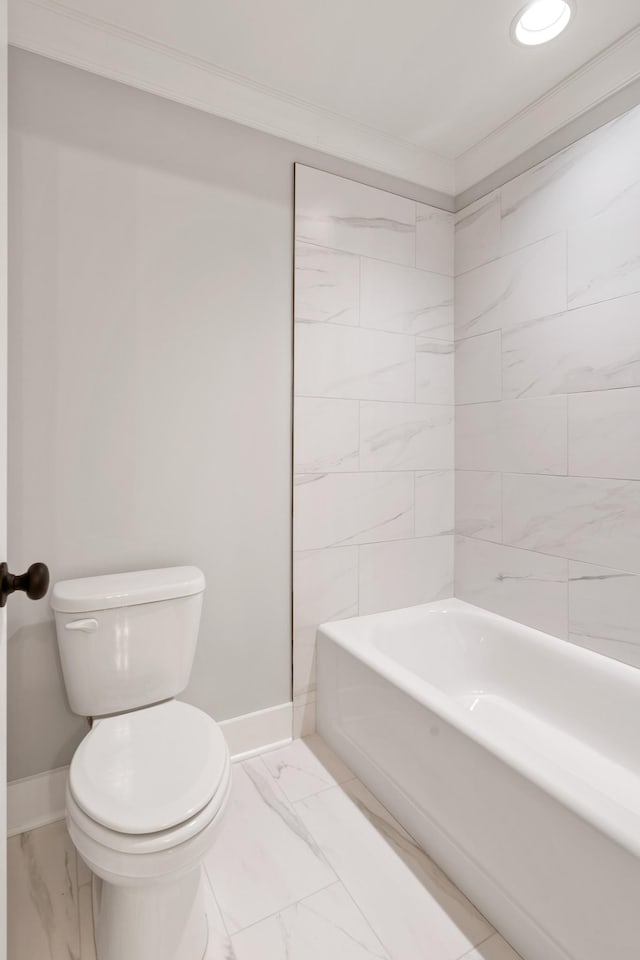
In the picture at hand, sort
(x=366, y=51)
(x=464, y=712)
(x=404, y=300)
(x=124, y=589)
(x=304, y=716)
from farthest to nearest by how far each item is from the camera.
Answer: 1. (x=404, y=300)
2. (x=304, y=716)
3. (x=366, y=51)
4. (x=124, y=589)
5. (x=464, y=712)

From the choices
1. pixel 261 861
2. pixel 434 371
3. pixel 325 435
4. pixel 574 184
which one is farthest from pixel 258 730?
pixel 574 184

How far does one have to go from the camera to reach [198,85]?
1.72 m

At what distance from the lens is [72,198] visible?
156 centimetres

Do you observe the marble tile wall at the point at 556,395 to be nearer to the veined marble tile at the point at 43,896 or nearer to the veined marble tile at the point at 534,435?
the veined marble tile at the point at 534,435

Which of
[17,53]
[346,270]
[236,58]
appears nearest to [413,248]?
[346,270]

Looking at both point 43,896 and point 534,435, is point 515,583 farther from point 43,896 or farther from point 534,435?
point 43,896

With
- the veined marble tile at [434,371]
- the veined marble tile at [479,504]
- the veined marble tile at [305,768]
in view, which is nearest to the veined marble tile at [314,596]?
the veined marble tile at [305,768]

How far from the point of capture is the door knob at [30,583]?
81 cm

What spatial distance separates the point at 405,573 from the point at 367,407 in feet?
2.53

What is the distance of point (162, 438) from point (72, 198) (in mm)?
791

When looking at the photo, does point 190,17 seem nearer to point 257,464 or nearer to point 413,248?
point 413,248

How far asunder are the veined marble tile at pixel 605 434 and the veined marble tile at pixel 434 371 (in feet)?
2.06

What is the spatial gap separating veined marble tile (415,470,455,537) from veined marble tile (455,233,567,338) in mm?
678

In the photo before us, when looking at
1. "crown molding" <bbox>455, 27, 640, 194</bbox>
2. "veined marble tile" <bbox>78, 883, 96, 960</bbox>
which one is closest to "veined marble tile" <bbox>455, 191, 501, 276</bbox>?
"crown molding" <bbox>455, 27, 640, 194</bbox>
